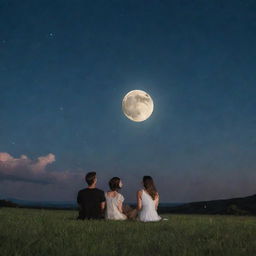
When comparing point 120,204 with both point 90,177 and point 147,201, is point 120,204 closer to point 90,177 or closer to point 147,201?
point 147,201

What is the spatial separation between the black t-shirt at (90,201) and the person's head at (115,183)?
683 millimetres

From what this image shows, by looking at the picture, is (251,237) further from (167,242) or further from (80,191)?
(80,191)

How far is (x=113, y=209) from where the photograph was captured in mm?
15305

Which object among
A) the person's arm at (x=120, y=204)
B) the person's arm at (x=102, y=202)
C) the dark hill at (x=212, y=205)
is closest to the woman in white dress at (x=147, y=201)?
the person's arm at (x=120, y=204)

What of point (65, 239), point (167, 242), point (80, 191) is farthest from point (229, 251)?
point (80, 191)

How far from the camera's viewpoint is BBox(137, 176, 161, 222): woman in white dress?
14.8m

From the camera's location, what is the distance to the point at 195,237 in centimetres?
829

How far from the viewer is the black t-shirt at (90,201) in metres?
14.1

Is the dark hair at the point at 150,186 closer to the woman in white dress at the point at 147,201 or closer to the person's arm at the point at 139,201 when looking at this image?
the woman in white dress at the point at 147,201

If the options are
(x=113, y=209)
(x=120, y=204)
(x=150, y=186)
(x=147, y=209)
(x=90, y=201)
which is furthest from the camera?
(x=120, y=204)

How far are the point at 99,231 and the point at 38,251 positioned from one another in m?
3.07

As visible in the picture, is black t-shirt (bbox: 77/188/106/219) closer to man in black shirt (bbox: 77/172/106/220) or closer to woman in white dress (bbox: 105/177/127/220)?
man in black shirt (bbox: 77/172/106/220)

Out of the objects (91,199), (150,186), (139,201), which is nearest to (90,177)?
(91,199)

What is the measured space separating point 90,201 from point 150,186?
2435mm
